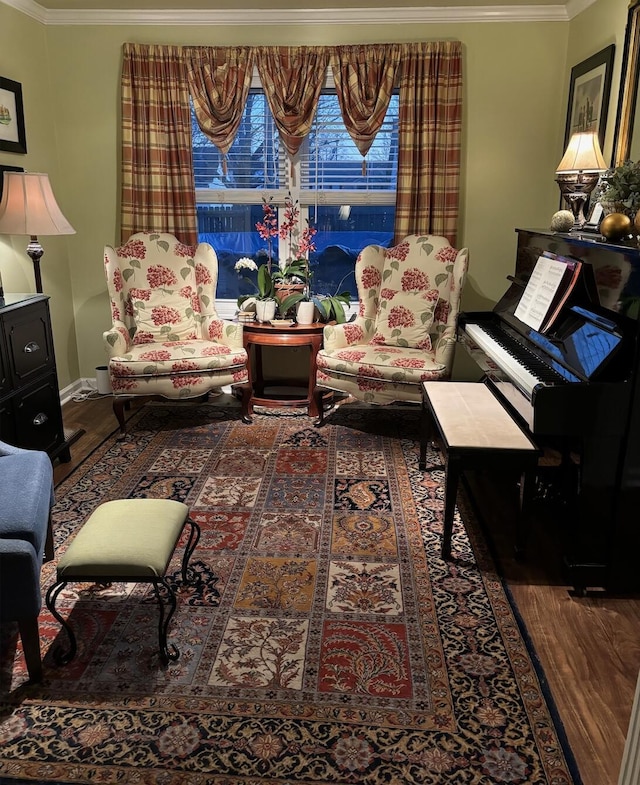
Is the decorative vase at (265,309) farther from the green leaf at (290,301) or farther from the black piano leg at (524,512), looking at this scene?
the black piano leg at (524,512)

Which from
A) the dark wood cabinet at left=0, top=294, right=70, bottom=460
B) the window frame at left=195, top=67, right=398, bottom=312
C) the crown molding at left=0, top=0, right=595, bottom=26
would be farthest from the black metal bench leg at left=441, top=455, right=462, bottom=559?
the crown molding at left=0, top=0, right=595, bottom=26

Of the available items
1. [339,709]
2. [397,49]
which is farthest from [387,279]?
[339,709]

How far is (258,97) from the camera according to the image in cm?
452

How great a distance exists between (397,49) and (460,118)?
59 cm

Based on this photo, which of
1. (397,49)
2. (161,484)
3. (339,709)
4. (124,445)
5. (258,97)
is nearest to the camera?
(339,709)

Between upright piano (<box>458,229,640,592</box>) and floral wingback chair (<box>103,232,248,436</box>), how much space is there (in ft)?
6.51

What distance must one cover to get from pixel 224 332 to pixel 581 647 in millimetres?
2889

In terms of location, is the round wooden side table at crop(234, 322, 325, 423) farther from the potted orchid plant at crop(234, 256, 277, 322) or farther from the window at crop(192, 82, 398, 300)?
the window at crop(192, 82, 398, 300)

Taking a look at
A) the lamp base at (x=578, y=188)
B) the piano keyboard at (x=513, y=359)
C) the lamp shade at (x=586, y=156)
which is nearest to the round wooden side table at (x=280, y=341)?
the piano keyboard at (x=513, y=359)

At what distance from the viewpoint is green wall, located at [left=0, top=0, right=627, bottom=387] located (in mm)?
4227

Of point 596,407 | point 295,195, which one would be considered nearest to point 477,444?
point 596,407

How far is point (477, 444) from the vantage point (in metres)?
2.60

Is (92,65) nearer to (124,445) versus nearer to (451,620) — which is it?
(124,445)

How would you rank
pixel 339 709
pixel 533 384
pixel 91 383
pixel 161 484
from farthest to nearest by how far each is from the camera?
1. pixel 91 383
2. pixel 161 484
3. pixel 533 384
4. pixel 339 709
